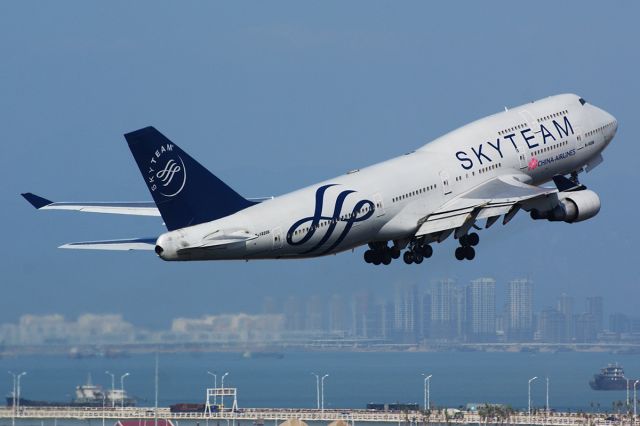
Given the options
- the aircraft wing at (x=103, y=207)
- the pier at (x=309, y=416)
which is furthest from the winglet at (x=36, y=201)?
the pier at (x=309, y=416)

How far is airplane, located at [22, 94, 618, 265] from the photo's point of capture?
59.9 metres

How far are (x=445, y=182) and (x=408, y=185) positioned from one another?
2156 mm

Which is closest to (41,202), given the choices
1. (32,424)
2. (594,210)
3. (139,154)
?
(139,154)

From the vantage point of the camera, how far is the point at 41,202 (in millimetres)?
67938

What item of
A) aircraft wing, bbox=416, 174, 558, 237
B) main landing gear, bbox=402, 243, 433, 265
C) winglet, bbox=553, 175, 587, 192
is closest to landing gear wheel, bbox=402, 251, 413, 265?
main landing gear, bbox=402, 243, 433, 265

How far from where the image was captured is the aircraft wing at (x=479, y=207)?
66562mm

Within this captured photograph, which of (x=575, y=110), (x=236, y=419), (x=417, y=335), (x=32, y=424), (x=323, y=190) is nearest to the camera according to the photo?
(x=323, y=190)

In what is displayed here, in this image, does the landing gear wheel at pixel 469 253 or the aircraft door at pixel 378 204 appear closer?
the aircraft door at pixel 378 204

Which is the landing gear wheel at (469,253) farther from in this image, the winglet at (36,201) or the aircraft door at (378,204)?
the winglet at (36,201)

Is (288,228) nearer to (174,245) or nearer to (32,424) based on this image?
(174,245)

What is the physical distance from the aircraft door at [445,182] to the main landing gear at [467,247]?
2330 mm

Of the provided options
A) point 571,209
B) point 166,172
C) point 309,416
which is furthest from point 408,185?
point 309,416

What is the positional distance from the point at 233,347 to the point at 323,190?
21.0 metres

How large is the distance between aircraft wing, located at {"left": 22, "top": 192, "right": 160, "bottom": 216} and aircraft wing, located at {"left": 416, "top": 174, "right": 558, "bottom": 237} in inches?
441
